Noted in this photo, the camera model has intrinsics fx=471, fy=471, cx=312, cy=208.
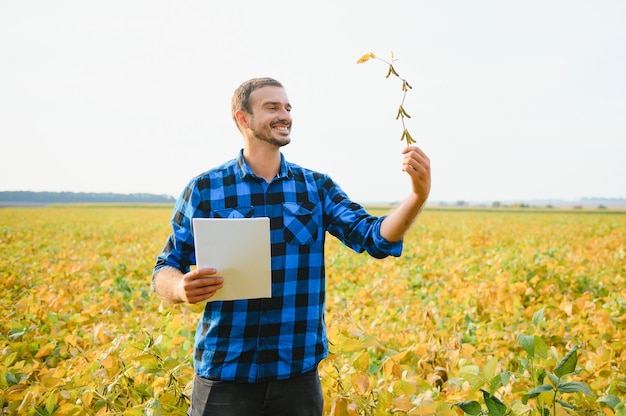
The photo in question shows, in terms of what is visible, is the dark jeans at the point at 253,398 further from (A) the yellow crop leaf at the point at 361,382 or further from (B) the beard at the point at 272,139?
(B) the beard at the point at 272,139

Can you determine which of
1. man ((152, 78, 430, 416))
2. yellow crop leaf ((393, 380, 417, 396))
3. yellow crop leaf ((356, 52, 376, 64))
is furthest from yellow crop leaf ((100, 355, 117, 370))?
yellow crop leaf ((356, 52, 376, 64))

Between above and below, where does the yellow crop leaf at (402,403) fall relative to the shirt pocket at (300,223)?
below

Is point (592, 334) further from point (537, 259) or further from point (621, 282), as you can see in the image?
point (537, 259)

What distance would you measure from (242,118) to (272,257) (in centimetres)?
57

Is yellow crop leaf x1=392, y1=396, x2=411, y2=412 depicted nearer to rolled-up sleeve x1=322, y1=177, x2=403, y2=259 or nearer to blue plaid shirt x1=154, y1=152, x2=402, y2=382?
blue plaid shirt x1=154, y1=152, x2=402, y2=382

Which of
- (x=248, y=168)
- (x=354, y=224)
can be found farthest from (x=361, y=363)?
(x=248, y=168)

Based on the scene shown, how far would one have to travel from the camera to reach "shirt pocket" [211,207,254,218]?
1787 millimetres

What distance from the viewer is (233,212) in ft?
5.86

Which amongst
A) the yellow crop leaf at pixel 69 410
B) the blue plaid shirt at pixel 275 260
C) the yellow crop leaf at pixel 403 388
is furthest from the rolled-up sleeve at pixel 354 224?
the yellow crop leaf at pixel 69 410

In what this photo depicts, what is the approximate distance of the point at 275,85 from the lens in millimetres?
1841

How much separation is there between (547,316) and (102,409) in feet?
11.3

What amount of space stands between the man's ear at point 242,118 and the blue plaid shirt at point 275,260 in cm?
12

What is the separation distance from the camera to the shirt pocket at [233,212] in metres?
1.79

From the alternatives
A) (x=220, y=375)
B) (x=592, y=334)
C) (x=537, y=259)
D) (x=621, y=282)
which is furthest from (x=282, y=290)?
(x=537, y=259)
